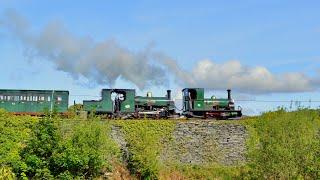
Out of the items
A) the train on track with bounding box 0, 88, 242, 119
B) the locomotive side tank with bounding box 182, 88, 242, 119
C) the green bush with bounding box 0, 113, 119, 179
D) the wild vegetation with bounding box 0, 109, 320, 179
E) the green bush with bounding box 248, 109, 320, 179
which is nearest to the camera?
the green bush with bounding box 248, 109, 320, 179

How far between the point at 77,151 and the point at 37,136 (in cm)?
258

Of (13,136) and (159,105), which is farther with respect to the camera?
(159,105)

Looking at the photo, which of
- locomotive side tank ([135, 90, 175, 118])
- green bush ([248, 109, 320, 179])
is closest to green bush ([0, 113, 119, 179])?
locomotive side tank ([135, 90, 175, 118])

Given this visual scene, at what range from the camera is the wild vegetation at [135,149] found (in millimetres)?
32656

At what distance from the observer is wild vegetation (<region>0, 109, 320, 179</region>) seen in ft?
107

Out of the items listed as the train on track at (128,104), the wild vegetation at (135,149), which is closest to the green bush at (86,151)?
the wild vegetation at (135,149)

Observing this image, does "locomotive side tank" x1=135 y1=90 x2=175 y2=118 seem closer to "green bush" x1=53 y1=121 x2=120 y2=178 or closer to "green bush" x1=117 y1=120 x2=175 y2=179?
"green bush" x1=117 y1=120 x2=175 y2=179

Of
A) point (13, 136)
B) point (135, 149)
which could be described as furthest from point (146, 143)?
point (13, 136)

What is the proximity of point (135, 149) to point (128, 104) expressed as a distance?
21.4 ft

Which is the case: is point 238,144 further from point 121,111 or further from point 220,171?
point 121,111

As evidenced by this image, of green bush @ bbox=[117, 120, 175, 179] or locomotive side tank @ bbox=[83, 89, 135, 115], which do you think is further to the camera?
locomotive side tank @ bbox=[83, 89, 135, 115]

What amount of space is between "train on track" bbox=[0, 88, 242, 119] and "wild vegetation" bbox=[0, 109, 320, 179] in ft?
11.0

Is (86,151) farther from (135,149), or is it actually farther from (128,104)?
(128,104)

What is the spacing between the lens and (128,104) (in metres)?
44.8
